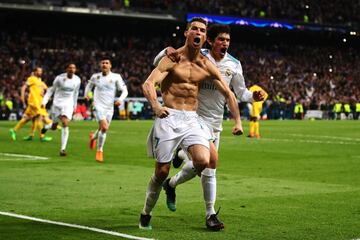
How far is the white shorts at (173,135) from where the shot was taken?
917cm

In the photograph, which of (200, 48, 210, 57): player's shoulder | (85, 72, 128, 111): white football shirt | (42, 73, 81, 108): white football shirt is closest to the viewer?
(200, 48, 210, 57): player's shoulder

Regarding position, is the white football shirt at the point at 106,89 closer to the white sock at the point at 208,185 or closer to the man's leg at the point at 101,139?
the man's leg at the point at 101,139

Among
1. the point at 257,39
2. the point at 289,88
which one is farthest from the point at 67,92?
the point at 257,39

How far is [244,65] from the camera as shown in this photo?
69062mm

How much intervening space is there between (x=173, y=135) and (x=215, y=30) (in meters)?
1.65

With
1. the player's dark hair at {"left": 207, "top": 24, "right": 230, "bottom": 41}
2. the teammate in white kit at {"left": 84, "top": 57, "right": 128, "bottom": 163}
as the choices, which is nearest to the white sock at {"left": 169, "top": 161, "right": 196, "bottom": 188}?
the player's dark hair at {"left": 207, "top": 24, "right": 230, "bottom": 41}

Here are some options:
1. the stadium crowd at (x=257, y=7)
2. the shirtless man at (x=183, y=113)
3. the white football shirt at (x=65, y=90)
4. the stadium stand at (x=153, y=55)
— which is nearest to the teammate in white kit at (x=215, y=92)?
the shirtless man at (x=183, y=113)

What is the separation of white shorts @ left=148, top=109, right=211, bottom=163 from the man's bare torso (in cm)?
12

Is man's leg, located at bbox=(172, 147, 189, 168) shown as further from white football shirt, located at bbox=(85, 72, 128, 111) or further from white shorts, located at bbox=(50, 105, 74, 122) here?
white shorts, located at bbox=(50, 105, 74, 122)

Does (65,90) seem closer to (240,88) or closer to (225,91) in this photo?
(240,88)

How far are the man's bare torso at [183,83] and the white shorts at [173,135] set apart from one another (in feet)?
0.38

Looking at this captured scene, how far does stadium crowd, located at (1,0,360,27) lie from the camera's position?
61.2 metres

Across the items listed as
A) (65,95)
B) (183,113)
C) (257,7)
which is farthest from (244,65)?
(183,113)

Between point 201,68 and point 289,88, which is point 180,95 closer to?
point 201,68
